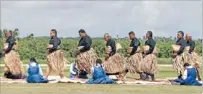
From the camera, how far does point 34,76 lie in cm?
2077

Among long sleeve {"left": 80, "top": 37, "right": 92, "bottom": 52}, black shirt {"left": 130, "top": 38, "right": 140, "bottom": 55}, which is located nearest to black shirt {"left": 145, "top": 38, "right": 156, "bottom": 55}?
black shirt {"left": 130, "top": 38, "right": 140, "bottom": 55}

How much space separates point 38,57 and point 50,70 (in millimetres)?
24817

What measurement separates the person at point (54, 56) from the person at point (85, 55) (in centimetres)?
62

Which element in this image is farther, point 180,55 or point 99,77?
point 180,55

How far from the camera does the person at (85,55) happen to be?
22.2 metres

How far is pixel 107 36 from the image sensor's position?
876 inches

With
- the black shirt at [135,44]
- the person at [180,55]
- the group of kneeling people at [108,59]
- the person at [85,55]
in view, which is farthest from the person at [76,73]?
the person at [180,55]

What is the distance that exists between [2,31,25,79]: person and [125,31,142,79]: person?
3982mm

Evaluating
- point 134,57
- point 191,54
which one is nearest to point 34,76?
point 134,57

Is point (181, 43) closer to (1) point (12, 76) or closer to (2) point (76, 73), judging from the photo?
(2) point (76, 73)

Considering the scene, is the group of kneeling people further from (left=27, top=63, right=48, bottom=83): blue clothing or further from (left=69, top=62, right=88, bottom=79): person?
(left=27, top=63, right=48, bottom=83): blue clothing

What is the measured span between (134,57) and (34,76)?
4028 mm

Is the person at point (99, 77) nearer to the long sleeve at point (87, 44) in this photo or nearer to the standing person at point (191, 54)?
the long sleeve at point (87, 44)

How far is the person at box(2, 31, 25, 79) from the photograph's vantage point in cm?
2241
